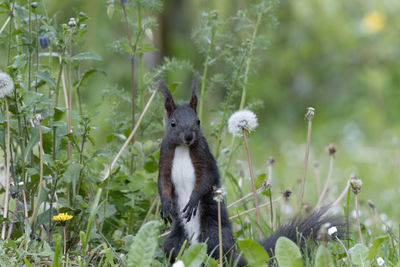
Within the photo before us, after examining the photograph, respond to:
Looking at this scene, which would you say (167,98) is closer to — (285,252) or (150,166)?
(150,166)

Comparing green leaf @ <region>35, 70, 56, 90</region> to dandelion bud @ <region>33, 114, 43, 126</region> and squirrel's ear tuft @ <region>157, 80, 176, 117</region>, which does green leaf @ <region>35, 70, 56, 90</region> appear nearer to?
dandelion bud @ <region>33, 114, 43, 126</region>

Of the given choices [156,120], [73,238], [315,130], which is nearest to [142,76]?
[156,120]

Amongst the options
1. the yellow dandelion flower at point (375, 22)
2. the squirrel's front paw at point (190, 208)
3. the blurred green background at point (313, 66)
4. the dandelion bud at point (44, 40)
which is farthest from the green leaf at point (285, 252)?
the yellow dandelion flower at point (375, 22)

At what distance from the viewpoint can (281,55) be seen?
708 cm

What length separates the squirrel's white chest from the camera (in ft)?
7.41

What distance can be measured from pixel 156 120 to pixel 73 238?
0.70 meters

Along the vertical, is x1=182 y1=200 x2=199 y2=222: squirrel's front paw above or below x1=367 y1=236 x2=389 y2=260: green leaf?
above

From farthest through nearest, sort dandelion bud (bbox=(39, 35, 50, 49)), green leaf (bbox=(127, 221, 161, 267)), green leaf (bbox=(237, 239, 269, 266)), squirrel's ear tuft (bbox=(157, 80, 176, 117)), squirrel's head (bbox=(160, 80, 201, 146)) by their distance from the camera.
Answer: dandelion bud (bbox=(39, 35, 50, 49))
squirrel's ear tuft (bbox=(157, 80, 176, 117))
squirrel's head (bbox=(160, 80, 201, 146))
green leaf (bbox=(237, 239, 269, 266))
green leaf (bbox=(127, 221, 161, 267))

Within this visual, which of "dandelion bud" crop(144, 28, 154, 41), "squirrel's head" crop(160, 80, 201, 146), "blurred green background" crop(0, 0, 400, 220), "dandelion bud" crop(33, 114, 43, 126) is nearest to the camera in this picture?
"dandelion bud" crop(33, 114, 43, 126)

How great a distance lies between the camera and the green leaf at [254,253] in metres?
1.97

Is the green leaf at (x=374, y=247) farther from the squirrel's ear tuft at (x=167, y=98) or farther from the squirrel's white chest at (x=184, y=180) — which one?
the squirrel's ear tuft at (x=167, y=98)

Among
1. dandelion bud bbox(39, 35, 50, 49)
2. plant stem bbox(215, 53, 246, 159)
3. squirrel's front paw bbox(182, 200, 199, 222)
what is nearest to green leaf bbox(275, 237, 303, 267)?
squirrel's front paw bbox(182, 200, 199, 222)

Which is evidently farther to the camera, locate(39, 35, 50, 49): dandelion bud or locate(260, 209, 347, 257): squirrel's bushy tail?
locate(39, 35, 50, 49): dandelion bud

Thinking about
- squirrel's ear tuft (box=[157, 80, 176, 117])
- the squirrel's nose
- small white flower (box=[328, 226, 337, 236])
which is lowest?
small white flower (box=[328, 226, 337, 236])
